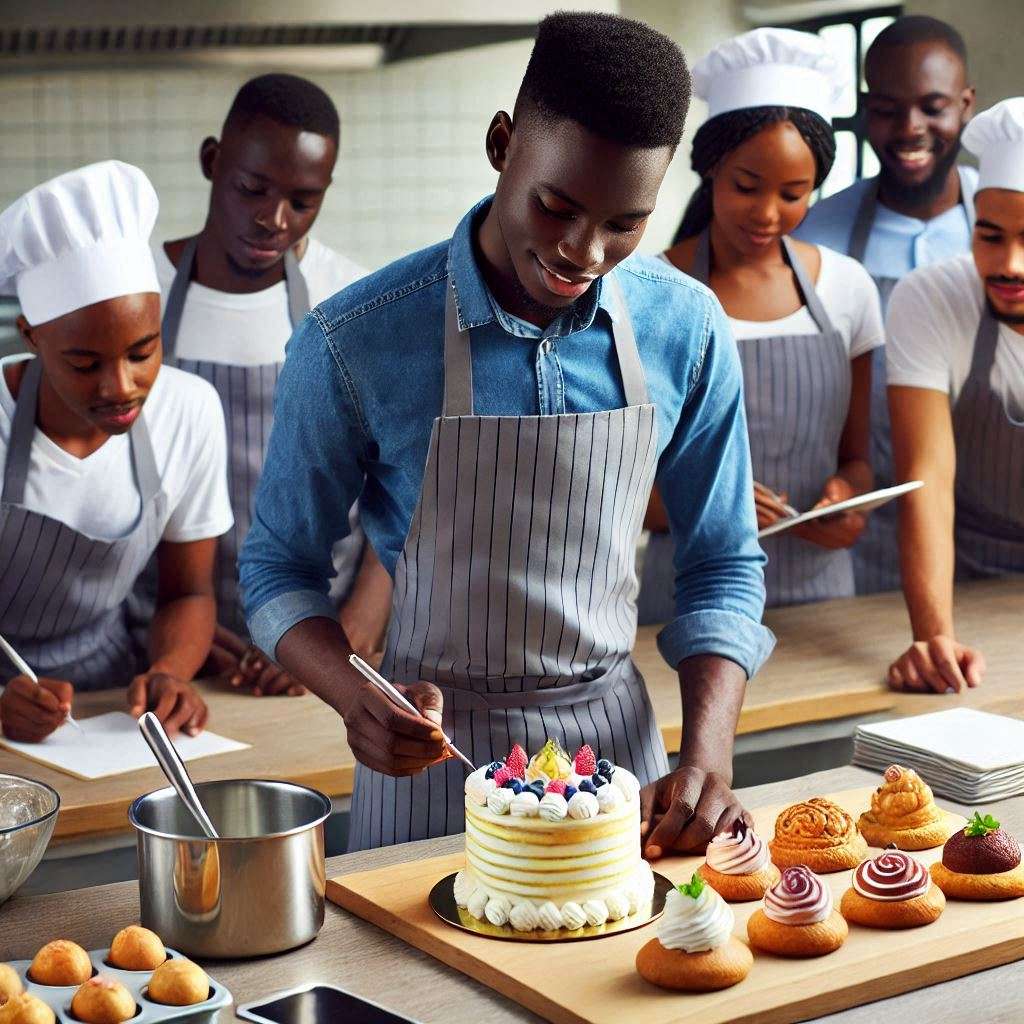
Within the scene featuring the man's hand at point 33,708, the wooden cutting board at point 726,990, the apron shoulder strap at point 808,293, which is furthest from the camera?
the apron shoulder strap at point 808,293

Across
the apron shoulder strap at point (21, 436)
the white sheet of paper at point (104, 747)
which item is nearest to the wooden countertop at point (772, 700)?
the white sheet of paper at point (104, 747)

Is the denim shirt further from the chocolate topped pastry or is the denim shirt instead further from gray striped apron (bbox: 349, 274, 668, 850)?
the chocolate topped pastry

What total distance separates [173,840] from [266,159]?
6.14 ft

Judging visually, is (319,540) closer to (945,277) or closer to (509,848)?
(509,848)

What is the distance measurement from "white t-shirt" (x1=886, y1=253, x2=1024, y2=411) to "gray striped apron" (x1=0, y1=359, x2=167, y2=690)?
56.1 inches

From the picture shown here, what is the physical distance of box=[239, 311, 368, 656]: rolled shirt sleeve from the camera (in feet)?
5.36

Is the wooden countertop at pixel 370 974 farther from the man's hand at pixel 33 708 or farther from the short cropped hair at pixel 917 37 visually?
the short cropped hair at pixel 917 37

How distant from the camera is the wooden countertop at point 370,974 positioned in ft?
4.07

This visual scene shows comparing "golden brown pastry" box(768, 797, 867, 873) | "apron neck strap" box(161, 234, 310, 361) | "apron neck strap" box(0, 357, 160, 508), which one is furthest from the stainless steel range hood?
"golden brown pastry" box(768, 797, 867, 873)

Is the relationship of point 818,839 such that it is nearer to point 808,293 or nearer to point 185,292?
point 808,293

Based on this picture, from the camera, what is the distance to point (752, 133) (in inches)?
113

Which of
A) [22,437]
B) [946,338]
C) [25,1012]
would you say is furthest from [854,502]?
[25,1012]

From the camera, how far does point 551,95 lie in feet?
4.79

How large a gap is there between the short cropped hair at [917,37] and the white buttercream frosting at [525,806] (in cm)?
255
